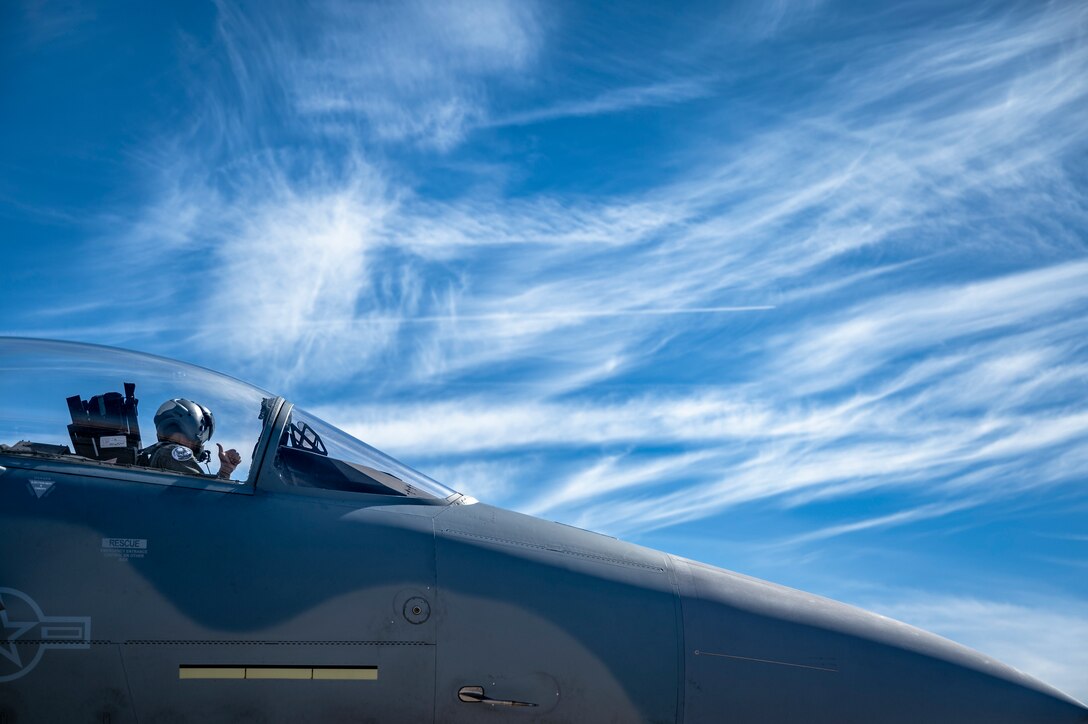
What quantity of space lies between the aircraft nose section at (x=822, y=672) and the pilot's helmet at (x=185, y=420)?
4074mm

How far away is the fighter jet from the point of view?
7.18 meters

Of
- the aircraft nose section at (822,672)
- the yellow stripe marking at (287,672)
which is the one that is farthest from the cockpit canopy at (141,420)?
the aircraft nose section at (822,672)

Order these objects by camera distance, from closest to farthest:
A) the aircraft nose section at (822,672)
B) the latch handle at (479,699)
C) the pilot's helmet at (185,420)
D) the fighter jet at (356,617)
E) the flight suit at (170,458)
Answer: the fighter jet at (356,617)
the latch handle at (479,699)
the aircraft nose section at (822,672)
the flight suit at (170,458)
the pilot's helmet at (185,420)

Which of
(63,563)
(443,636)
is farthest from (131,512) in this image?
(443,636)

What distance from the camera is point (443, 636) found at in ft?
24.2

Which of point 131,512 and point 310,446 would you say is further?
point 310,446

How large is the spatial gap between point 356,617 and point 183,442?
7.41 ft

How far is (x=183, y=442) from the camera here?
8.44 metres

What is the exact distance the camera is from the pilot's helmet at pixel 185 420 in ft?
27.9

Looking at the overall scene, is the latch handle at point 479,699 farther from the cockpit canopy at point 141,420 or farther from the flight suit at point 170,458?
the flight suit at point 170,458

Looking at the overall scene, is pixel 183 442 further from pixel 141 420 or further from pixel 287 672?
pixel 287 672

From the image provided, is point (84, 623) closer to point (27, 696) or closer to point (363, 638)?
point (27, 696)

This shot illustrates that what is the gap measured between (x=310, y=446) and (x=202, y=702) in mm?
2206

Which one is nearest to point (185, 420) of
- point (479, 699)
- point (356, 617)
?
point (356, 617)
